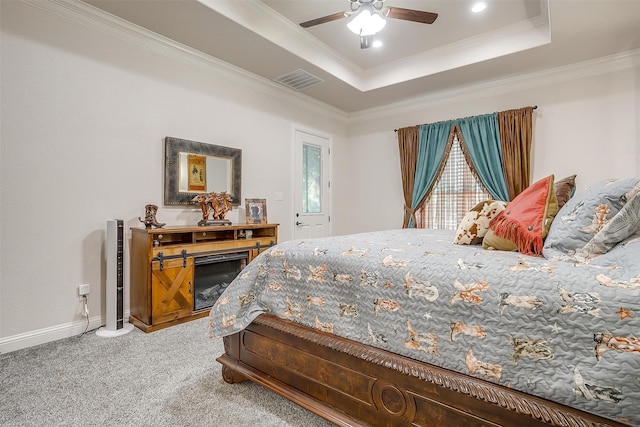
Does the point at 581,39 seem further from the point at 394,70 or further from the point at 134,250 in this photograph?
the point at 134,250

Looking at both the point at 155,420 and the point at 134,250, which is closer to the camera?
the point at 155,420

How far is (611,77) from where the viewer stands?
3381 mm

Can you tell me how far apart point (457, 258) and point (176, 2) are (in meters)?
2.83

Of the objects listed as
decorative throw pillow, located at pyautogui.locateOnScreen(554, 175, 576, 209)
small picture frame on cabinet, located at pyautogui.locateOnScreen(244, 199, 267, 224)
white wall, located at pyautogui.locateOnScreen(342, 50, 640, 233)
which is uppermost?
white wall, located at pyautogui.locateOnScreen(342, 50, 640, 233)

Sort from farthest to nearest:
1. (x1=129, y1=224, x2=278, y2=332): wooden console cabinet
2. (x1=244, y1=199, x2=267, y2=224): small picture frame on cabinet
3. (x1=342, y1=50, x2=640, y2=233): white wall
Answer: (x1=244, y1=199, x2=267, y2=224): small picture frame on cabinet < (x1=342, y1=50, x2=640, y2=233): white wall < (x1=129, y1=224, x2=278, y2=332): wooden console cabinet

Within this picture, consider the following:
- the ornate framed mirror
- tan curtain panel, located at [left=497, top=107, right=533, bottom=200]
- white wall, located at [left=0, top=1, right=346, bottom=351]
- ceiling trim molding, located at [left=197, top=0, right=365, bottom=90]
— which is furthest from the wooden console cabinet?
tan curtain panel, located at [left=497, top=107, right=533, bottom=200]

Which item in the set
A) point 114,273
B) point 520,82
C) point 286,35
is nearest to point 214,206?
point 114,273

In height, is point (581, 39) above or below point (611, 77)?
above

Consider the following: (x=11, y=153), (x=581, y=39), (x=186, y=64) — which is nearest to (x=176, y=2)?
(x=186, y=64)

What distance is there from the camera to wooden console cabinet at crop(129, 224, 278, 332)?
2553mm

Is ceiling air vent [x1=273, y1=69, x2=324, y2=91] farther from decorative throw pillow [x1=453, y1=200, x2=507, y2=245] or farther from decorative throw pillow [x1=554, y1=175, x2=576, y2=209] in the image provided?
decorative throw pillow [x1=554, y1=175, x2=576, y2=209]

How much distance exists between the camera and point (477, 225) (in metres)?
1.91

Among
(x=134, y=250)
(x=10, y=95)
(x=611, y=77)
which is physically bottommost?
(x=134, y=250)

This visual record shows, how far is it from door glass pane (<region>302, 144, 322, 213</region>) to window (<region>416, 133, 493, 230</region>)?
1616mm
